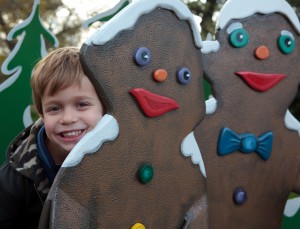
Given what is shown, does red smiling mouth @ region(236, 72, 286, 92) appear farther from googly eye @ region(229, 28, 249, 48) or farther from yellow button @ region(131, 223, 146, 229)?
yellow button @ region(131, 223, 146, 229)

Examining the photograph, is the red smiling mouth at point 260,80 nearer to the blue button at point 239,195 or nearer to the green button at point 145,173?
the blue button at point 239,195

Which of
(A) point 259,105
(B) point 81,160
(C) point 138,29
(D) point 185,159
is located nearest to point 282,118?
(A) point 259,105

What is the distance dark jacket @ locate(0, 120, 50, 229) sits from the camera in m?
1.24

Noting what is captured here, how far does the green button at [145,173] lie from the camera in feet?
3.73

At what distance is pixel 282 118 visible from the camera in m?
1.61

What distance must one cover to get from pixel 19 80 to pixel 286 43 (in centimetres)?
101

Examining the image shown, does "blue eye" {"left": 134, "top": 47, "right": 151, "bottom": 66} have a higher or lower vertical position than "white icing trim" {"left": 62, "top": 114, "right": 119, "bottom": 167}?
higher

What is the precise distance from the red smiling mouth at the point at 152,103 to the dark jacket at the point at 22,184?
0.31 metres

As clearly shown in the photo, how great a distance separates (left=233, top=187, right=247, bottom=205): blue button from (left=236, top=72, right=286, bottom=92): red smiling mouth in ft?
1.01

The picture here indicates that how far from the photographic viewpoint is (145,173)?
1.14m

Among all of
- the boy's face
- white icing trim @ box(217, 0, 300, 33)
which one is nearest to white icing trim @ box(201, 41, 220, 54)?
white icing trim @ box(217, 0, 300, 33)

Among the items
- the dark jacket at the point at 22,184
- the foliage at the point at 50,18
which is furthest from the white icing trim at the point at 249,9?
the foliage at the point at 50,18

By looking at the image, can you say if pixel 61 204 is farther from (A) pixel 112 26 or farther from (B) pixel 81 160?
(A) pixel 112 26

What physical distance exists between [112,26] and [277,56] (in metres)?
0.69
